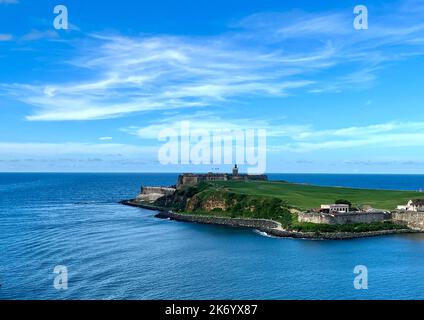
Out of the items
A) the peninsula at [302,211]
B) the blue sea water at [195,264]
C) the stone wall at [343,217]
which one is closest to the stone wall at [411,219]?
the peninsula at [302,211]

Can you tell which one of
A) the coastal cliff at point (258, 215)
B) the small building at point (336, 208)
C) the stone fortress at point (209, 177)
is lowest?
the coastal cliff at point (258, 215)

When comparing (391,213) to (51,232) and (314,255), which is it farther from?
(51,232)

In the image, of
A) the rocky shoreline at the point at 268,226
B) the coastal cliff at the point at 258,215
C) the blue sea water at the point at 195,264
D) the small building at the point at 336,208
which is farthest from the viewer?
the small building at the point at 336,208

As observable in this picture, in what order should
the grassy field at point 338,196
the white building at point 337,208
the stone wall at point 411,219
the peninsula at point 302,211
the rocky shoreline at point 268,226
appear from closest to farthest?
the rocky shoreline at point 268,226
the peninsula at point 302,211
the stone wall at point 411,219
the white building at point 337,208
the grassy field at point 338,196

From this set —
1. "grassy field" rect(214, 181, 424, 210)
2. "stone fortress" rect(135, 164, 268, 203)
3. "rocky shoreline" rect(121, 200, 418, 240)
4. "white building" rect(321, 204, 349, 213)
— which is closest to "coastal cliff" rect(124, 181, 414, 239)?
"rocky shoreline" rect(121, 200, 418, 240)

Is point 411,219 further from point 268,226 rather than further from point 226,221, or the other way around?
point 226,221

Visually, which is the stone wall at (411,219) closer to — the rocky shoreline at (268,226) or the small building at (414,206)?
the rocky shoreline at (268,226)

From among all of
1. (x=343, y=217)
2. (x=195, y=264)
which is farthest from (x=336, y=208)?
(x=195, y=264)
